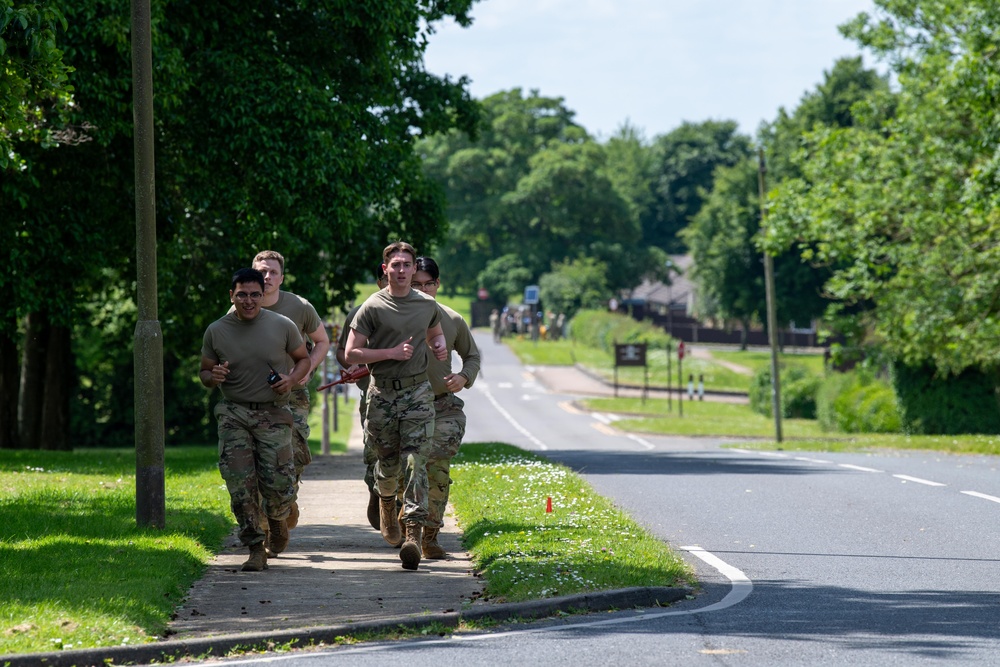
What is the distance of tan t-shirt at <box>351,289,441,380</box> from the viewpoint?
1027cm

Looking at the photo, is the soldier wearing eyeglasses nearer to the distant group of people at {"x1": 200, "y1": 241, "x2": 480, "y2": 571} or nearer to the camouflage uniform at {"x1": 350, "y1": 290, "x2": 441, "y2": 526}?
the distant group of people at {"x1": 200, "y1": 241, "x2": 480, "y2": 571}

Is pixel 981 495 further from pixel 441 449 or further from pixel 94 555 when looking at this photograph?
pixel 94 555

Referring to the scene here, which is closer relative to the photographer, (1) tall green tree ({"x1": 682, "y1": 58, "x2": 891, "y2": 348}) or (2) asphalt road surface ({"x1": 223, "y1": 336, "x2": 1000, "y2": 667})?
(2) asphalt road surface ({"x1": 223, "y1": 336, "x2": 1000, "y2": 667})

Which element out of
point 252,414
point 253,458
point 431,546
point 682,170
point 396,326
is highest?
point 682,170

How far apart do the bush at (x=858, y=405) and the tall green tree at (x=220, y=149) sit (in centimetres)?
2551

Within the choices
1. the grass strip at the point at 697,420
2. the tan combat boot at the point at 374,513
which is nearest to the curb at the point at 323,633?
the tan combat boot at the point at 374,513

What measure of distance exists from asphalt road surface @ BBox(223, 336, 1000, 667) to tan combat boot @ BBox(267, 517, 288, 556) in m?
2.89

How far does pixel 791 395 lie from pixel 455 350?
176 ft

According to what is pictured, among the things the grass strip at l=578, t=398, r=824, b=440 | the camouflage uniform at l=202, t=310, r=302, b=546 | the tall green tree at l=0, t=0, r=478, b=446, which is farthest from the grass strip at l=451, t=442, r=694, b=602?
the grass strip at l=578, t=398, r=824, b=440

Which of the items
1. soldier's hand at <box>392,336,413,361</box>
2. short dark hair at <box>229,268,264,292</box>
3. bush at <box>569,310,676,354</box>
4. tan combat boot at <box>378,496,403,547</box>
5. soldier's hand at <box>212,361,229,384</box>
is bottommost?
tan combat boot at <box>378,496,403,547</box>

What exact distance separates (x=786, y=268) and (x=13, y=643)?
264 feet

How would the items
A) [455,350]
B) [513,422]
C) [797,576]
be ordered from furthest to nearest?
[513,422] < [455,350] < [797,576]

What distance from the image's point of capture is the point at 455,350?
10.9 metres

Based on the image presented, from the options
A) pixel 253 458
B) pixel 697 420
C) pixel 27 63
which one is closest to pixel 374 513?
pixel 253 458
